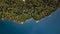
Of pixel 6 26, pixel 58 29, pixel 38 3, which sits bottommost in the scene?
pixel 58 29

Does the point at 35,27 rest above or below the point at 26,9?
below

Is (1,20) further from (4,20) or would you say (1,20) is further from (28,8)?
(28,8)

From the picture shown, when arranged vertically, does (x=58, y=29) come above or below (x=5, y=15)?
below

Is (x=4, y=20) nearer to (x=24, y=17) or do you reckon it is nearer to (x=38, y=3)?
(x=24, y=17)

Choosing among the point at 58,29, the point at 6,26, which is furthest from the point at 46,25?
the point at 6,26

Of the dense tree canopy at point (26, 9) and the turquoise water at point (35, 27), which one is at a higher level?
the dense tree canopy at point (26, 9)

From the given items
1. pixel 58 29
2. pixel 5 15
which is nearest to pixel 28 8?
pixel 5 15

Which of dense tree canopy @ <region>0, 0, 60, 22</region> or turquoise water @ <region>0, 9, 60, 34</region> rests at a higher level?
dense tree canopy @ <region>0, 0, 60, 22</region>
